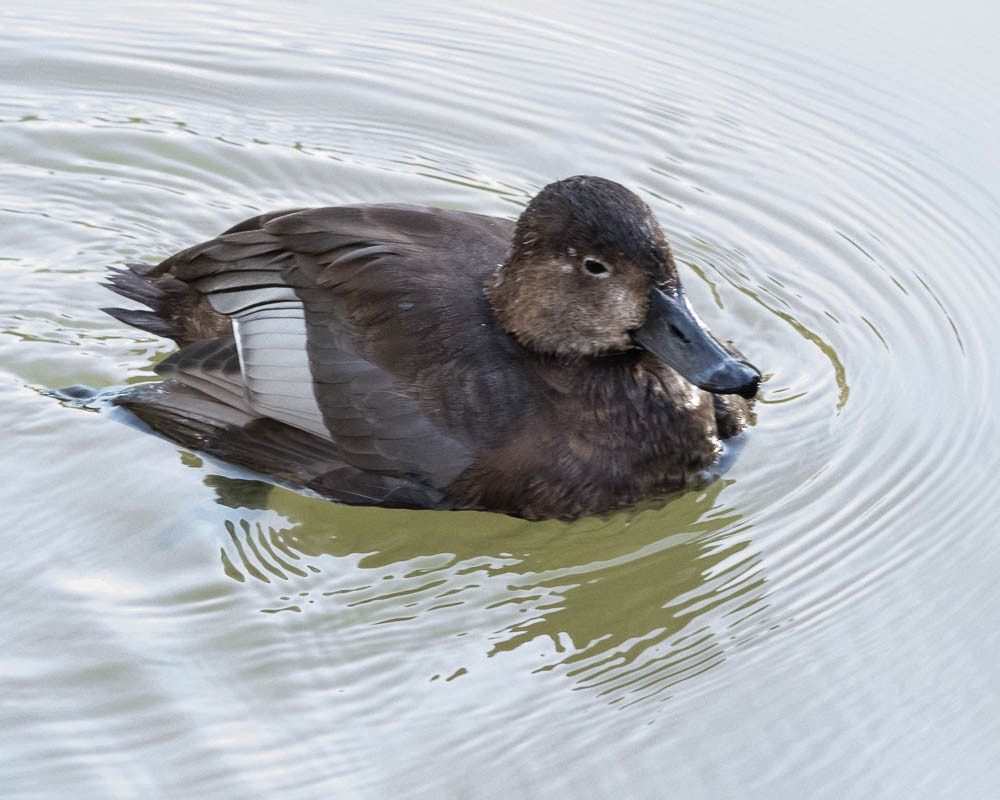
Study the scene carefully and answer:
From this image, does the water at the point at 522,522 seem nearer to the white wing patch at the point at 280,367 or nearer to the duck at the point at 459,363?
the duck at the point at 459,363

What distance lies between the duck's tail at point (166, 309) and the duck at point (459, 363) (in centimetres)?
8

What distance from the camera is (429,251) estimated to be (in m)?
4.81

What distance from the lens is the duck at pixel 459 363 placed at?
461 cm

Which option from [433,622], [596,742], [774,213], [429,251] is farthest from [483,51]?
[596,742]

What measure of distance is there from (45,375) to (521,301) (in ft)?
6.09

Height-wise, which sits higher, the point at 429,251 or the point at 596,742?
the point at 429,251

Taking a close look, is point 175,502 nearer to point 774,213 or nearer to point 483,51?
point 774,213

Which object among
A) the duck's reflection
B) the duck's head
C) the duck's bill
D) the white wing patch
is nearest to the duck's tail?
the white wing patch

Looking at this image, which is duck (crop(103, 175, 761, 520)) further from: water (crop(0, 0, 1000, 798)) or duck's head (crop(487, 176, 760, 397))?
water (crop(0, 0, 1000, 798))

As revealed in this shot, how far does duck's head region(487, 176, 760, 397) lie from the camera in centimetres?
463

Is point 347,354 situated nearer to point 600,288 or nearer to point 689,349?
point 600,288

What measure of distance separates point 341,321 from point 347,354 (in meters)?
0.11

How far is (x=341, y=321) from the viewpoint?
188 inches

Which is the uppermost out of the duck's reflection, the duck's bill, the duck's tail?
the duck's bill
